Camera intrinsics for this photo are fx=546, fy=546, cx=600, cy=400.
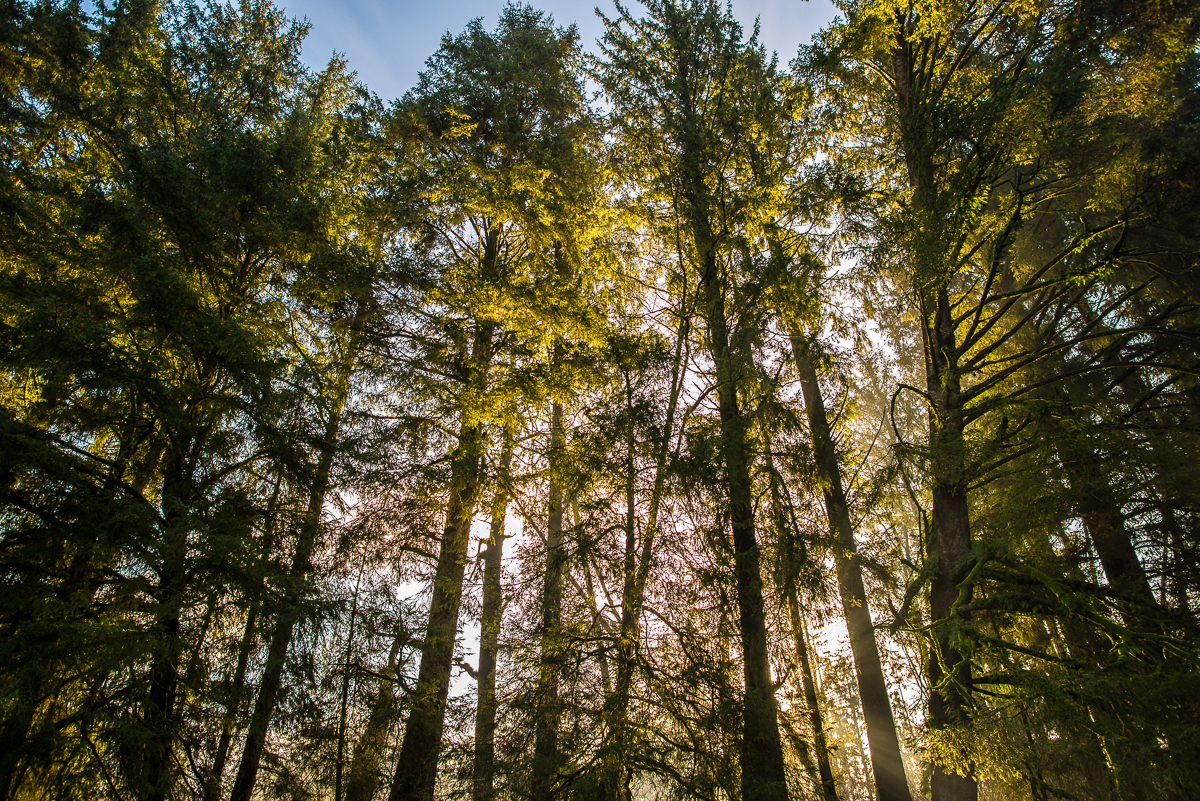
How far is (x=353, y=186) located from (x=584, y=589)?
285 inches

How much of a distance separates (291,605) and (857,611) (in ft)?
23.1

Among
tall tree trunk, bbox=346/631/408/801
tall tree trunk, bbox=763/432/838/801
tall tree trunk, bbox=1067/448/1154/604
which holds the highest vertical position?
tall tree trunk, bbox=1067/448/1154/604

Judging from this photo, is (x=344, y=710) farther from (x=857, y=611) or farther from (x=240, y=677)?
(x=857, y=611)

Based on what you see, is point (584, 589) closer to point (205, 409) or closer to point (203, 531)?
point (203, 531)

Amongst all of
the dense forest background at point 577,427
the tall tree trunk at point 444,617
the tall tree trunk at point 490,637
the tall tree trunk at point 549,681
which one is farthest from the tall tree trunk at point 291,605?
the tall tree trunk at point 549,681

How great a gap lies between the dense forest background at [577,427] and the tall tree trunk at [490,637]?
69 mm

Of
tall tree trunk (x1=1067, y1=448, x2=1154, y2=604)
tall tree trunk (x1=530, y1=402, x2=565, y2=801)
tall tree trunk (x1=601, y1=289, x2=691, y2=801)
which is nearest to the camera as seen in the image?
tall tree trunk (x1=601, y1=289, x2=691, y2=801)

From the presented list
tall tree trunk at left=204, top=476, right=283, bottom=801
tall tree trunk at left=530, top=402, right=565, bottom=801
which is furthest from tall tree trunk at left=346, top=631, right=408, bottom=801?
tall tree trunk at left=530, top=402, right=565, bottom=801

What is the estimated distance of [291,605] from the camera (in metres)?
5.39

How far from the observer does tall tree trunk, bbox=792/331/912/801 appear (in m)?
6.72

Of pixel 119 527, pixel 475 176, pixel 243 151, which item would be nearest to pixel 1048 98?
pixel 475 176

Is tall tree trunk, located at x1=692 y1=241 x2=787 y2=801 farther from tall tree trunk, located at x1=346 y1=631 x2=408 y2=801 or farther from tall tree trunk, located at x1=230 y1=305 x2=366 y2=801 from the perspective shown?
tall tree trunk, located at x1=230 y1=305 x2=366 y2=801

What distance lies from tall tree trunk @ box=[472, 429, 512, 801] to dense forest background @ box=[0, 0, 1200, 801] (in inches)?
2.7

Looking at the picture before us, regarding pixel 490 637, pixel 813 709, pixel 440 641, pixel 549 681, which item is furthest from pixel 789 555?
pixel 440 641
